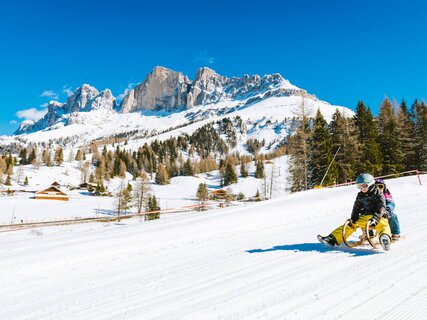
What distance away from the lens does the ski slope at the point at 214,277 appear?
4.53 metres

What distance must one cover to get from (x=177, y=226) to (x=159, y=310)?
721 centimetres

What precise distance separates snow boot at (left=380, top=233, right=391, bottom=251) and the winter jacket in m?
0.40

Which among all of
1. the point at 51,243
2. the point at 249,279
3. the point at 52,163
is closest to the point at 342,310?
the point at 249,279

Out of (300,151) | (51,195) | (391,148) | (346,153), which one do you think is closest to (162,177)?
(51,195)

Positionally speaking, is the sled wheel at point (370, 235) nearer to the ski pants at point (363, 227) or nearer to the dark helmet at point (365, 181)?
the ski pants at point (363, 227)

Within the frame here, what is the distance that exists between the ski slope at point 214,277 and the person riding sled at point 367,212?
1.17 ft

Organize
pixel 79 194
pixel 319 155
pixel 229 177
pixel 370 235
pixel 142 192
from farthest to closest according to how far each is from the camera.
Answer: pixel 229 177 < pixel 79 194 < pixel 142 192 < pixel 319 155 < pixel 370 235

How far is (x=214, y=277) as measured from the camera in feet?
19.8

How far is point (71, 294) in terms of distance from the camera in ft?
18.4

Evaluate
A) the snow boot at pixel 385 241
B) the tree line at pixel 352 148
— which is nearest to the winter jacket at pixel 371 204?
the snow boot at pixel 385 241

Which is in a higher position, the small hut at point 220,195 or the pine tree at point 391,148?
the pine tree at point 391,148

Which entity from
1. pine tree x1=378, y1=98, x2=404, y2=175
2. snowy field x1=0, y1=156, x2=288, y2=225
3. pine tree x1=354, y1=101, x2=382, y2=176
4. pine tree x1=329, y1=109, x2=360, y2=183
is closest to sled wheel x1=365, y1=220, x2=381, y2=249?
pine tree x1=329, y1=109, x2=360, y2=183

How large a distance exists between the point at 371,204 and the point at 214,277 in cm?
396

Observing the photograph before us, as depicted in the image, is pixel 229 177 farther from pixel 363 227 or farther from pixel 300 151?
pixel 363 227
